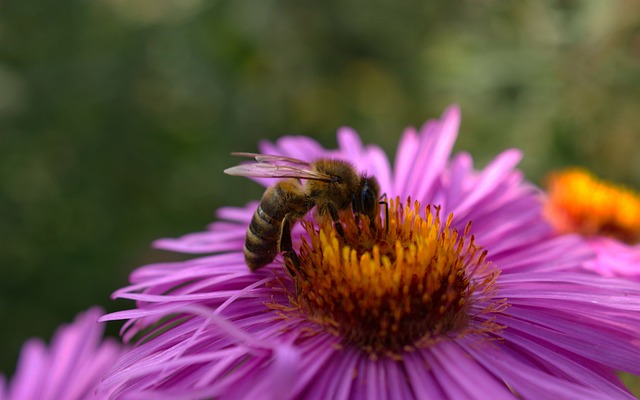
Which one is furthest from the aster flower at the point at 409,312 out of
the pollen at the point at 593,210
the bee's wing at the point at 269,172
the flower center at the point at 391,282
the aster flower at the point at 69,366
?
the pollen at the point at 593,210

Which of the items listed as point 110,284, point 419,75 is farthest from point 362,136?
point 110,284

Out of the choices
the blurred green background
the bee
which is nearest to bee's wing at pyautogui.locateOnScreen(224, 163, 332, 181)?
the bee

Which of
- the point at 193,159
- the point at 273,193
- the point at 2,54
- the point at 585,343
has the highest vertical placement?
the point at 2,54

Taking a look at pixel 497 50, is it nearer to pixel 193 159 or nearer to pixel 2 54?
pixel 193 159

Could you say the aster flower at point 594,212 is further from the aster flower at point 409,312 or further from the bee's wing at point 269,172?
the bee's wing at point 269,172

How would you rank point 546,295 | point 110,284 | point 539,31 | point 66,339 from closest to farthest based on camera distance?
point 546,295
point 66,339
point 539,31
point 110,284

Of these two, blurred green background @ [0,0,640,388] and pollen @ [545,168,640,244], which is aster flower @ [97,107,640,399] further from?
blurred green background @ [0,0,640,388]
